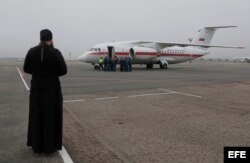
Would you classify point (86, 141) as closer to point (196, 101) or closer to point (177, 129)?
point (177, 129)

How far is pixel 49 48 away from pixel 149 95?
7.69 meters

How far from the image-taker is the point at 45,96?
492 centimetres

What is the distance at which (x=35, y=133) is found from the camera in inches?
194

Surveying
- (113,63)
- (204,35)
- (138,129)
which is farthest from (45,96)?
(204,35)

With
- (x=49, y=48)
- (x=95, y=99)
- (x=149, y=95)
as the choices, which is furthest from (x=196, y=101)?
(x=49, y=48)

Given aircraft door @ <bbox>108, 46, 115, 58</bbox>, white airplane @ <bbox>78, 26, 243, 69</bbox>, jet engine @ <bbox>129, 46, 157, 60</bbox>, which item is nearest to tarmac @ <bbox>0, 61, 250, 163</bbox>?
aircraft door @ <bbox>108, 46, 115, 58</bbox>

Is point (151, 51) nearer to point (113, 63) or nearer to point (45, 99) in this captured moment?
point (113, 63)

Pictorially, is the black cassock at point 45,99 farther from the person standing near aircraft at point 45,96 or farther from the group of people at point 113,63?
the group of people at point 113,63

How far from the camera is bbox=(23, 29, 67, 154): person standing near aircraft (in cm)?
492

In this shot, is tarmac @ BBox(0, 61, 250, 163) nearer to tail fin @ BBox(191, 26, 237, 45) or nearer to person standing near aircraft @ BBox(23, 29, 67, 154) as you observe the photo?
person standing near aircraft @ BBox(23, 29, 67, 154)

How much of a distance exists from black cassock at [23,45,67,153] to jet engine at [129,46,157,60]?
95.9 ft

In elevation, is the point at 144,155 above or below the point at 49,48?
below

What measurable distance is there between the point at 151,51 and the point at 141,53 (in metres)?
1.47

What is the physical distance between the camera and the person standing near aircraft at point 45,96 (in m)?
4.92
